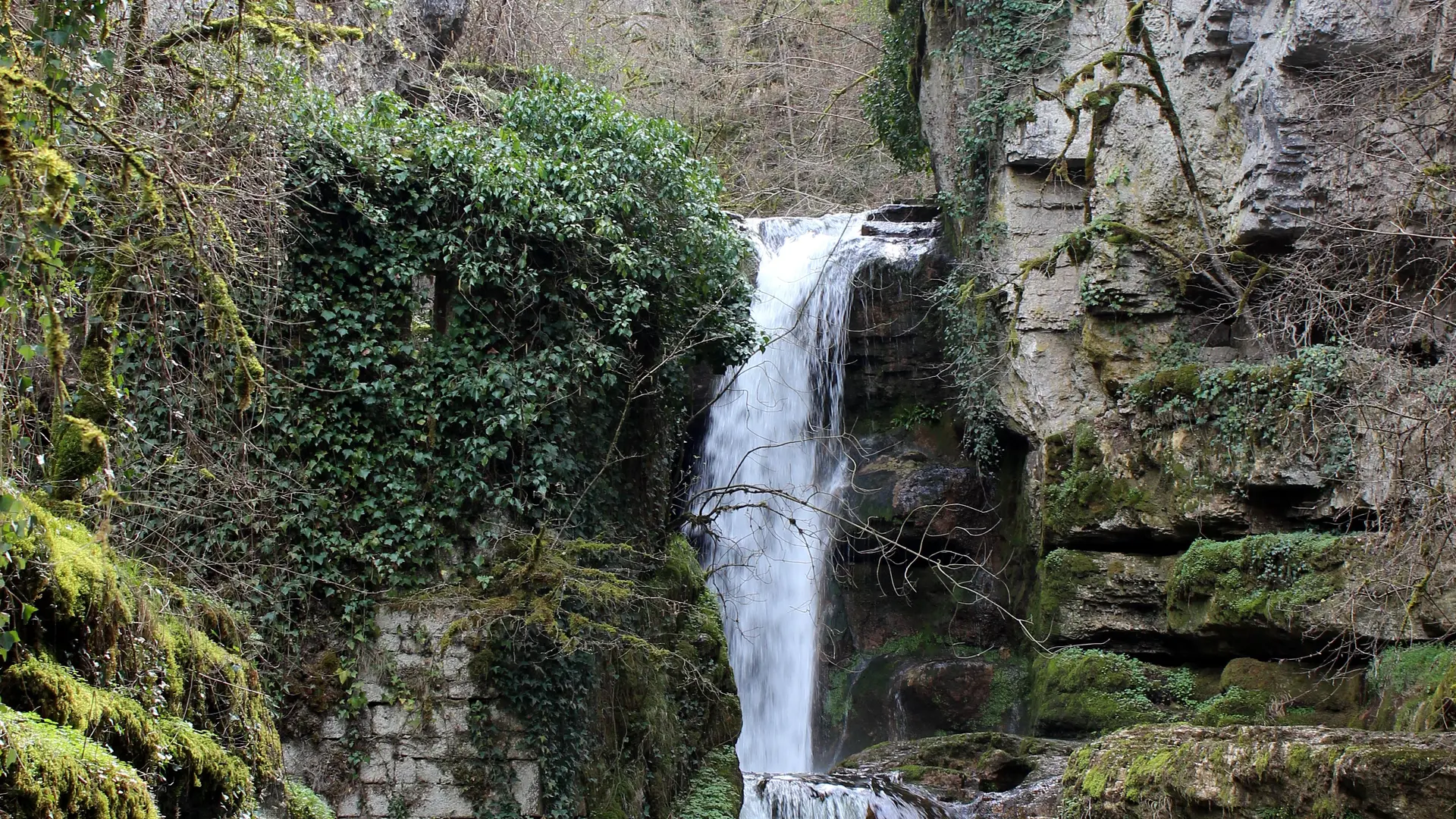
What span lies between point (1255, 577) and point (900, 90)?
9.65 m

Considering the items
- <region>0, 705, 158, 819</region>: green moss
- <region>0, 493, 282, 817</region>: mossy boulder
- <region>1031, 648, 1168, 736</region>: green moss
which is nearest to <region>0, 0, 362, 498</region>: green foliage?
<region>0, 493, 282, 817</region>: mossy boulder

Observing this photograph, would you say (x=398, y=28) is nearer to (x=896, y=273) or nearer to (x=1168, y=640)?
(x=896, y=273)

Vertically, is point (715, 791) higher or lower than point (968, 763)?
lower

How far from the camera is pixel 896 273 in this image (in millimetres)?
15102

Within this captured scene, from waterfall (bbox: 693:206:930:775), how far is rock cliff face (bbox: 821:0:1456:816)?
0.50 metres

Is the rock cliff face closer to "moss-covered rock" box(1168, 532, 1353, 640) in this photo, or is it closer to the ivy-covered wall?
"moss-covered rock" box(1168, 532, 1353, 640)

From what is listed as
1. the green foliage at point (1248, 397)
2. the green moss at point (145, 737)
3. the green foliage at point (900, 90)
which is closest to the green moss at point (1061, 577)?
the green foliage at point (1248, 397)

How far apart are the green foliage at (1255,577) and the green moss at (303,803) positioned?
7.78 metres

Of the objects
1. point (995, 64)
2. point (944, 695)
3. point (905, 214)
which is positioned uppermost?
point (995, 64)

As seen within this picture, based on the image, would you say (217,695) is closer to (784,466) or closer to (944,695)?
(944,695)

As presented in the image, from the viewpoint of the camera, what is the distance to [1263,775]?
17.2 ft

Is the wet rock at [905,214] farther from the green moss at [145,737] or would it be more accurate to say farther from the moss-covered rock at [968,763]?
the green moss at [145,737]

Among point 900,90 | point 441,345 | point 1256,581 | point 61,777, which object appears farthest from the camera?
point 900,90

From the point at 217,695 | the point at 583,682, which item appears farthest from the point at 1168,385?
the point at 217,695
